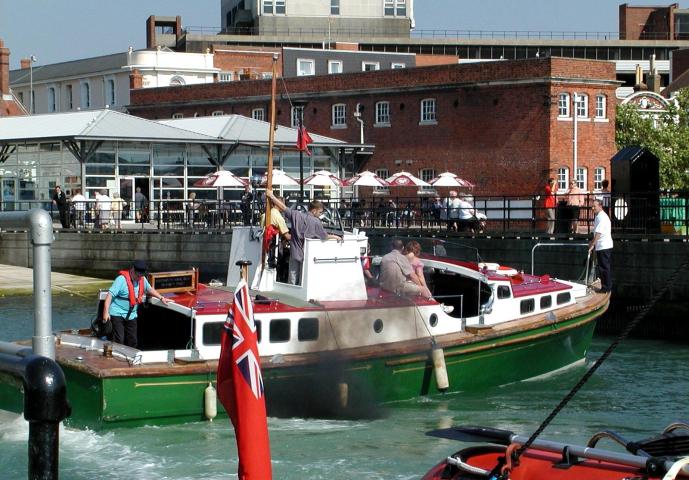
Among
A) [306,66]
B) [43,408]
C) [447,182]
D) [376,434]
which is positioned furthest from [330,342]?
[306,66]

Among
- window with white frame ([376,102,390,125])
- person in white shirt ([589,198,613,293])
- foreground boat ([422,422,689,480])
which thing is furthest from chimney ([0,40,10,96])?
foreground boat ([422,422,689,480])

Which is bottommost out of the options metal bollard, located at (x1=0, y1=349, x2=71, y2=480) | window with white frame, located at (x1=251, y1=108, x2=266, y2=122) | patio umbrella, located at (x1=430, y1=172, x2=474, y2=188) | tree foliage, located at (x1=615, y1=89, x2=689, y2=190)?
metal bollard, located at (x1=0, y1=349, x2=71, y2=480)

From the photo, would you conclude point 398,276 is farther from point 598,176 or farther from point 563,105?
point 598,176

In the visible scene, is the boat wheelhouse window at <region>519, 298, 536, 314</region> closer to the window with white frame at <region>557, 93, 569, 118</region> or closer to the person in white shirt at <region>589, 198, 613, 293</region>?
the person in white shirt at <region>589, 198, 613, 293</region>

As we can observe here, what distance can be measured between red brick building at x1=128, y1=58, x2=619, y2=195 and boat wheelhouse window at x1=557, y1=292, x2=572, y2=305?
28.2 m

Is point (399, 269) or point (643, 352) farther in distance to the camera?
point (643, 352)

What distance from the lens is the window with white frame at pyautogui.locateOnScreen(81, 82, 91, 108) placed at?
7094 centimetres

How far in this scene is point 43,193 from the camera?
4588cm

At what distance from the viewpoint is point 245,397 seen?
23.7 feet

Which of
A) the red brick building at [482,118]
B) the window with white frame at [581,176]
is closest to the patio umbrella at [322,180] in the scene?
the red brick building at [482,118]

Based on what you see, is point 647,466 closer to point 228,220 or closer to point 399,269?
point 399,269

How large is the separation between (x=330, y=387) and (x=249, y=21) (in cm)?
6862

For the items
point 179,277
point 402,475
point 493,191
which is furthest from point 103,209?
point 402,475

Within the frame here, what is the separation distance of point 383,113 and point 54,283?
907 inches
